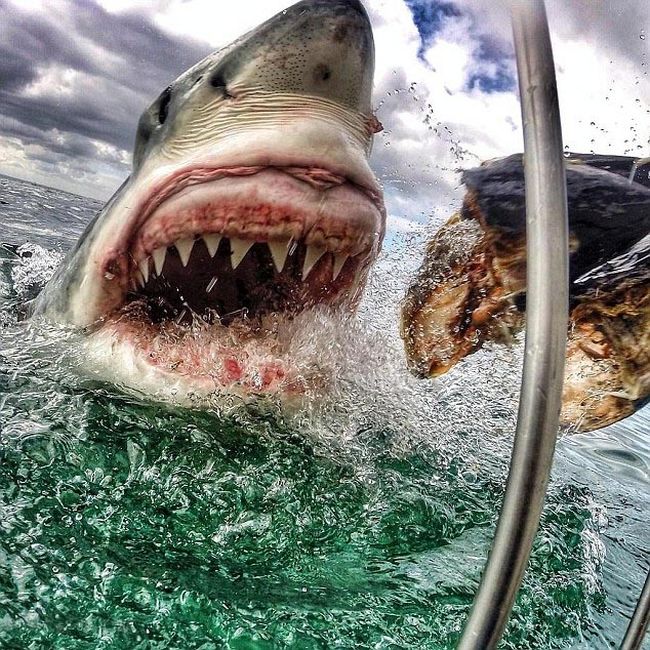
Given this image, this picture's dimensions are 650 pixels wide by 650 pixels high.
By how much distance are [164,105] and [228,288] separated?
0.51 metres

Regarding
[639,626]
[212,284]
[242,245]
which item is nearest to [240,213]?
[242,245]

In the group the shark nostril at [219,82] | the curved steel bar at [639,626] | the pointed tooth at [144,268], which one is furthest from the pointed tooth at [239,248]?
the curved steel bar at [639,626]

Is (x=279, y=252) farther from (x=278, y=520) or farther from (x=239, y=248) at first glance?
(x=278, y=520)

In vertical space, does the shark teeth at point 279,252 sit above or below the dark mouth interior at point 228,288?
above

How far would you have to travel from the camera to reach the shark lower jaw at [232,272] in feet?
A: 4.43

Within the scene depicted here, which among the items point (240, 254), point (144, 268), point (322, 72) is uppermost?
point (322, 72)

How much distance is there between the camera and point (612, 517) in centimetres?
204

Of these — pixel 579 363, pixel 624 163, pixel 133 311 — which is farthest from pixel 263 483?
pixel 624 163

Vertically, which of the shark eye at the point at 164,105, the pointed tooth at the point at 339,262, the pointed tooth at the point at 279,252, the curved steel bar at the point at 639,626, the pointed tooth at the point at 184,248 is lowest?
the curved steel bar at the point at 639,626

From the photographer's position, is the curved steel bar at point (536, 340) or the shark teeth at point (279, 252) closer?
the curved steel bar at point (536, 340)

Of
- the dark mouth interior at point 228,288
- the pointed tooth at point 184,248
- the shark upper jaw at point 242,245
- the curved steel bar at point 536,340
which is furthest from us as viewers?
the dark mouth interior at point 228,288

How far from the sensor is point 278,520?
4.17 feet

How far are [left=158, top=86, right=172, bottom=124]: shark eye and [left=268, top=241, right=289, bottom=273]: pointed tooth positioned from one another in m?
0.49

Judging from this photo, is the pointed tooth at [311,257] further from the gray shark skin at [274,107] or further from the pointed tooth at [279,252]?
the gray shark skin at [274,107]
